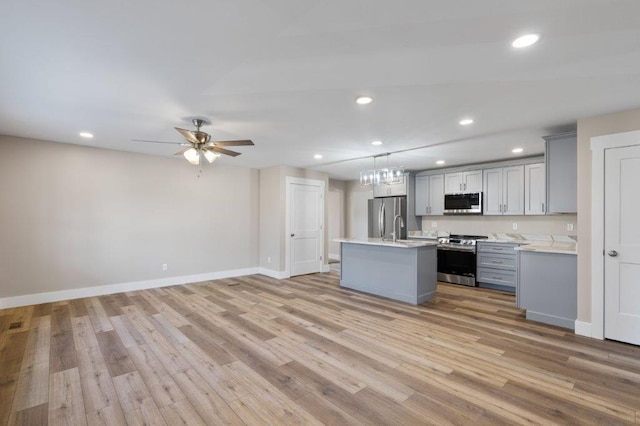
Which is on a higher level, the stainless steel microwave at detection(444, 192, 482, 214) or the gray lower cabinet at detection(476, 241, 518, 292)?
the stainless steel microwave at detection(444, 192, 482, 214)

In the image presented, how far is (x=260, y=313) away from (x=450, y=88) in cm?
351

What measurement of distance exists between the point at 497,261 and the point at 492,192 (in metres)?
1.35

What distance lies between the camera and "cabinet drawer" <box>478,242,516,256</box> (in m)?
5.26

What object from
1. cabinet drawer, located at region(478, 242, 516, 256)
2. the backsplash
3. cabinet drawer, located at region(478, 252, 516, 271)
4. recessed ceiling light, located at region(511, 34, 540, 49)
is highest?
recessed ceiling light, located at region(511, 34, 540, 49)

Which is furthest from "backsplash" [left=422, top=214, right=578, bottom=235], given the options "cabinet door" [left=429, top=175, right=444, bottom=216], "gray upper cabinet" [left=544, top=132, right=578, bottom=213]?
"gray upper cabinet" [left=544, top=132, right=578, bottom=213]

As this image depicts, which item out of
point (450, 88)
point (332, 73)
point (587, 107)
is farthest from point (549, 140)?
point (332, 73)

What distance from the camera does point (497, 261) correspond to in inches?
213

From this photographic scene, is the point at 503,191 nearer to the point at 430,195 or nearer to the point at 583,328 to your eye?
the point at 430,195

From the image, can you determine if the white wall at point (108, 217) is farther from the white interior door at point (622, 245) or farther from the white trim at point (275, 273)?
the white interior door at point (622, 245)

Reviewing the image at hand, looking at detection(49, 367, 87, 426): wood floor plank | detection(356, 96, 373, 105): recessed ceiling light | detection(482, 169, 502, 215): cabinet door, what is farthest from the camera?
detection(482, 169, 502, 215): cabinet door

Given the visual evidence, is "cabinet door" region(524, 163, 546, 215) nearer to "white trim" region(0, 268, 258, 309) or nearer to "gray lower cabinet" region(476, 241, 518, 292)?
"gray lower cabinet" region(476, 241, 518, 292)

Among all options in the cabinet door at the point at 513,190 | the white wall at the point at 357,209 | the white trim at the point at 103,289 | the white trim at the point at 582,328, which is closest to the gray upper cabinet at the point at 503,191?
the cabinet door at the point at 513,190

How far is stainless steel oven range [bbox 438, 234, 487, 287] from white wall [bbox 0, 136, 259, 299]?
434cm

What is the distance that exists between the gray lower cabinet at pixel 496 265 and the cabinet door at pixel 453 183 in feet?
4.13
